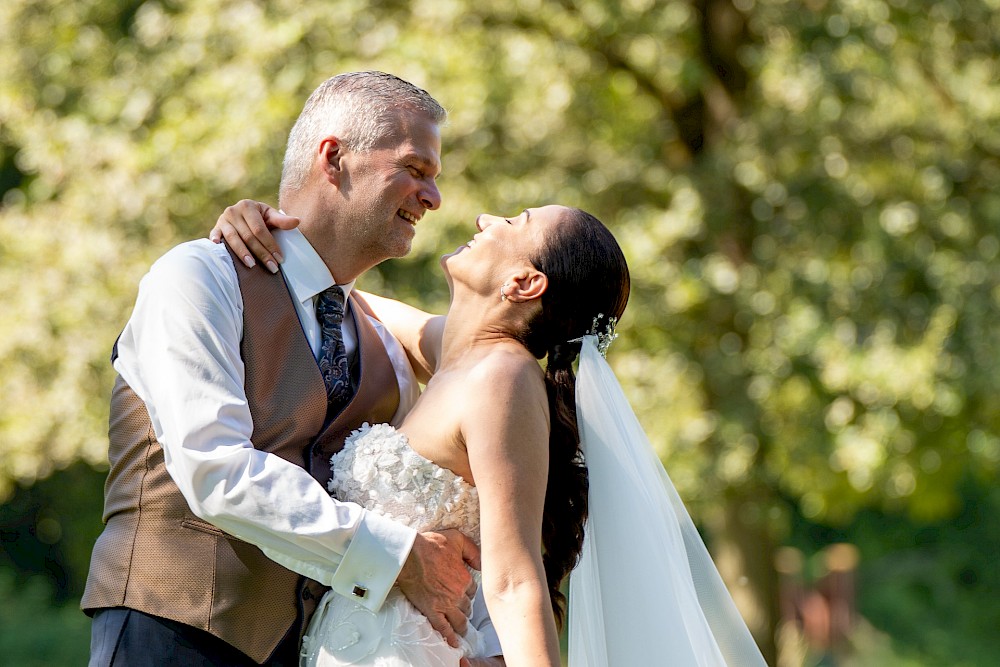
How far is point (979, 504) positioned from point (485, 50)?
10437 millimetres

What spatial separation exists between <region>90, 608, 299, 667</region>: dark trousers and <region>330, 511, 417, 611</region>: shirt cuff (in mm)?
267

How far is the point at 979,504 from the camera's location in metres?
15.8

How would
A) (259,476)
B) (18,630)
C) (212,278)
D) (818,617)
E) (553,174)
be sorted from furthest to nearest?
1. (818,617)
2. (18,630)
3. (553,174)
4. (212,278)
5. (259,476)

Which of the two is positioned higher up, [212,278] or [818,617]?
[212,278]

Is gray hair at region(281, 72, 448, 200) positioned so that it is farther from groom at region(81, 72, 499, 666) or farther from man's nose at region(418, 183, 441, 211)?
man's nose at region(418, 183, 441, 211)

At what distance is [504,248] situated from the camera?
9.04 ft

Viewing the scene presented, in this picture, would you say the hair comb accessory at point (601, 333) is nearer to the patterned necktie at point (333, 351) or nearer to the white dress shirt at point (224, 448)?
the patterned necktie at point (333, 351)

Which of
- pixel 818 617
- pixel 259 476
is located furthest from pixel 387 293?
pixel 818 617

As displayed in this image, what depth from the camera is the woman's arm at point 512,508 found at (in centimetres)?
245

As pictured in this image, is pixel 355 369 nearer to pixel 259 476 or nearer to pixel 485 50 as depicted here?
pixel 259 476

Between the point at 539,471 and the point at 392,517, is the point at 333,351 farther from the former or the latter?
the point at 539,471

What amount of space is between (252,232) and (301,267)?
130mm

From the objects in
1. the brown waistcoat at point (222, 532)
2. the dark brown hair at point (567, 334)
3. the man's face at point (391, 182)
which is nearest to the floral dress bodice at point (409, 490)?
the brown waistcoat at point (222, 532)

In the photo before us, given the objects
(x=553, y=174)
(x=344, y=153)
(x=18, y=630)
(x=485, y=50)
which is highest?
(x=344, y=153)
